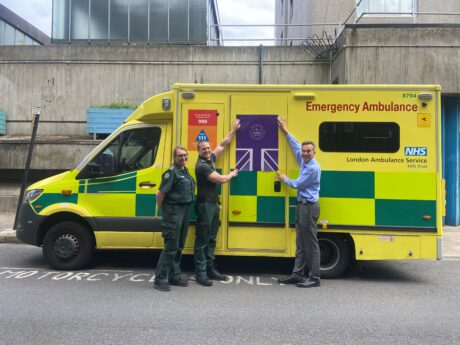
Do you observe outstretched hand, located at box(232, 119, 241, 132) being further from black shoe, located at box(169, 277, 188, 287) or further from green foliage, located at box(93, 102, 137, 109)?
green foliage, located at box(93, 102, 137, 109)

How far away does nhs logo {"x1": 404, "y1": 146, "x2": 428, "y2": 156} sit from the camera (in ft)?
19.3

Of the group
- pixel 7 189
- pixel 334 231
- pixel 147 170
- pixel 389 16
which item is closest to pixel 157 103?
pixel 147 170

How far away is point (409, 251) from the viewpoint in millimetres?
5863

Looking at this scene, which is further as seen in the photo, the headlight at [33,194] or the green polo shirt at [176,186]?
the headlight at [33,194]

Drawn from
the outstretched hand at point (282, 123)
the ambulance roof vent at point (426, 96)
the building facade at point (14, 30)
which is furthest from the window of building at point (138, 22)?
the ambulance roof vent at point (426, 96)

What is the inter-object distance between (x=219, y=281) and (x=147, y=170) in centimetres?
187

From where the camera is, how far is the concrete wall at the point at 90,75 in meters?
13.6

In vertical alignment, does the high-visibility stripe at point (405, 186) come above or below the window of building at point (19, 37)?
below

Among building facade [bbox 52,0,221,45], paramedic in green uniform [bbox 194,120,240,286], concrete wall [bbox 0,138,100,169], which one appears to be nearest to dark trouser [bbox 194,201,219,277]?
paramedic in green uniform [bbox 194,120,240,286]

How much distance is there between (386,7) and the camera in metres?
12.7

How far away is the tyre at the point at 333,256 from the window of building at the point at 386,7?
8.69 meters

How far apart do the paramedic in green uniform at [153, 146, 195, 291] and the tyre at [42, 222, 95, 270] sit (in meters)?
1.44

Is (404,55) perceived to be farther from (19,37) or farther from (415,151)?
(19,37)

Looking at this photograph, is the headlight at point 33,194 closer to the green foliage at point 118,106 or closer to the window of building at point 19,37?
the green foliage at point 118,106
